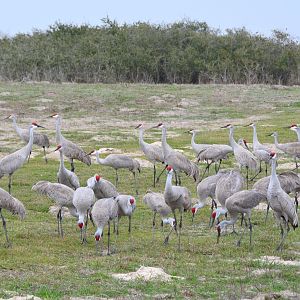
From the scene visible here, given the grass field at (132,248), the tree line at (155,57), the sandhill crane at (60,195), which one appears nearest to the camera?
the grass field at (132,248)

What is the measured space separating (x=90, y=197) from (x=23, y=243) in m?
1.36

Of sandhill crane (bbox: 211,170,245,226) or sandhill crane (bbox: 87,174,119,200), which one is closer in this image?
sandhill crane (bbox: 211,170,245,226)

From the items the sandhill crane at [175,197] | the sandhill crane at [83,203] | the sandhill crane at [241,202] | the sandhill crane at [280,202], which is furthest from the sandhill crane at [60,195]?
the sandhill crane at [280,202]

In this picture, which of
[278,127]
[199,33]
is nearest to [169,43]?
[199,33]

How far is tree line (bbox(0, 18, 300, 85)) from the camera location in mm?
50438

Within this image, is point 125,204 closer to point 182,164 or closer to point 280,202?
point 280,202

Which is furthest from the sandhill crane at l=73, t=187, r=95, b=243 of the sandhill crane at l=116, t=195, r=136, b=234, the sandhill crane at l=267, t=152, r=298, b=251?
the sandhill crane at l=267, t=152, r=298, b=251

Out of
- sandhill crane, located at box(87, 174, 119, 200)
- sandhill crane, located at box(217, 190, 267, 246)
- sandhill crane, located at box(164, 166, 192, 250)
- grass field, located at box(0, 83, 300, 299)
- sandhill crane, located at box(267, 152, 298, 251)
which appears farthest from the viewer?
sandhill crane, located at box(87, 174, 119, 200)

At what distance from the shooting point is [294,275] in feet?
37.5

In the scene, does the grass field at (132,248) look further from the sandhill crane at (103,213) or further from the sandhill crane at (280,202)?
the sandhill crane at (280,202)

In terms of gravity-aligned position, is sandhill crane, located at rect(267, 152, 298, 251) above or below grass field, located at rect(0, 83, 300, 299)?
above

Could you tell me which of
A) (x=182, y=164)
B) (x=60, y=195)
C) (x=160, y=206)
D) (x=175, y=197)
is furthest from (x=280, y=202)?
(x=182, y=164)

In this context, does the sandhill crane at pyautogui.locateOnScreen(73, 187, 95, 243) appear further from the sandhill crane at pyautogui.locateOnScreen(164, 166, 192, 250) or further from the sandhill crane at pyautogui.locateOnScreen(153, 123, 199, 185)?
the sandhill crane at pyautogui.locateOnScreen(153, 123, 199, 185)

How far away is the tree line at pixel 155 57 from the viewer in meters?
50.4
